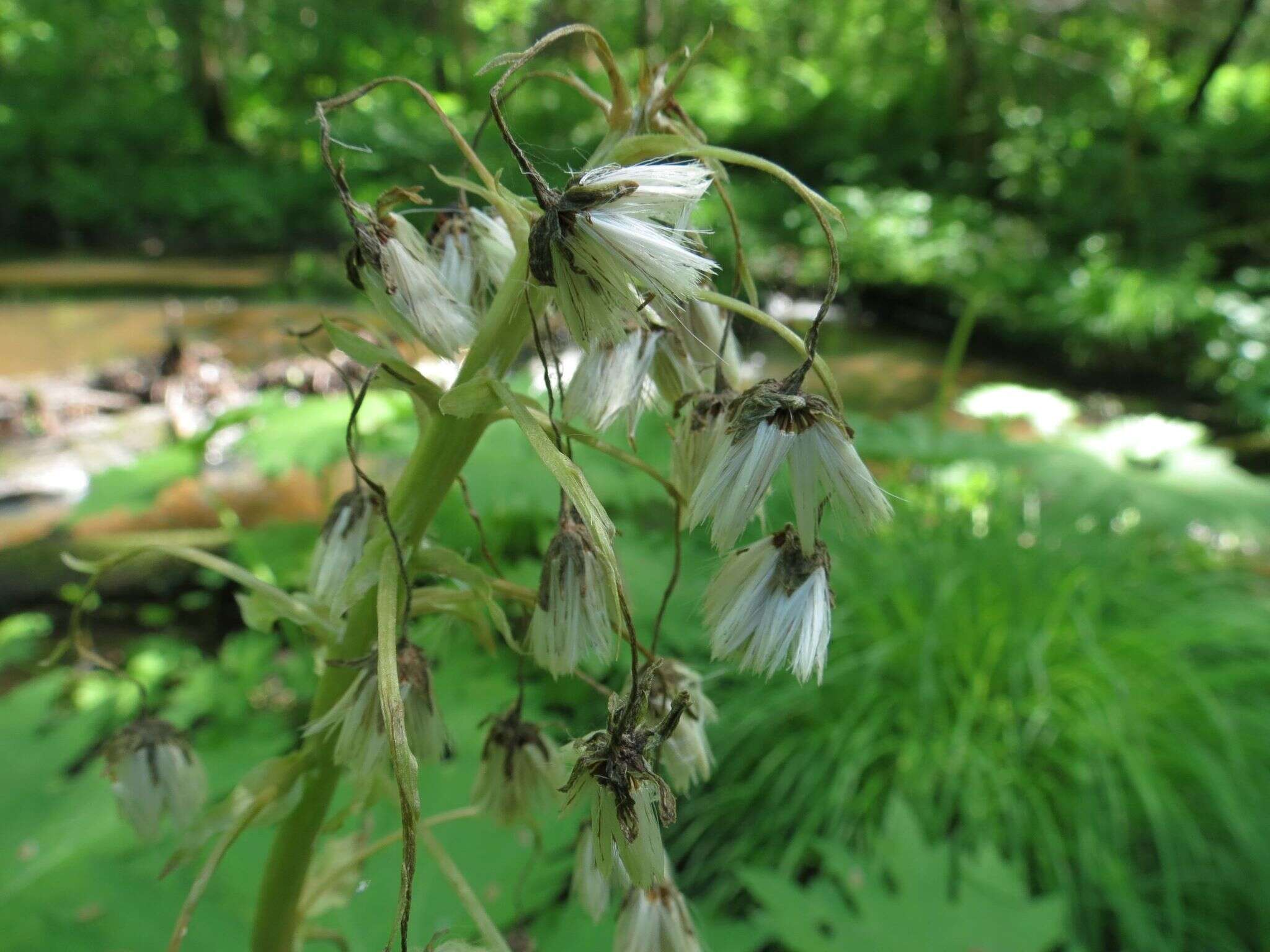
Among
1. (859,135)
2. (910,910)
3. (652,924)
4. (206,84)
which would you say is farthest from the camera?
(206,84)

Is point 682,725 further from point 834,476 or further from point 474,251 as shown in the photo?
point 474,251

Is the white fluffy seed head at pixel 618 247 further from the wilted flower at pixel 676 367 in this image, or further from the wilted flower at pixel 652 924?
the wilted flower at pixel 652 924

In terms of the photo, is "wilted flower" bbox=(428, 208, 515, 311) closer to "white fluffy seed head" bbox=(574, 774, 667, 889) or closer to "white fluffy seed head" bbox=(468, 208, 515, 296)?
"white fluffy seed head" bbox=(468, 208, 515, 296)

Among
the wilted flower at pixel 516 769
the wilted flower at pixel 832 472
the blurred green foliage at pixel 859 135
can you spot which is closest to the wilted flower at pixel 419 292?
the wilted flower at pixel 832 472

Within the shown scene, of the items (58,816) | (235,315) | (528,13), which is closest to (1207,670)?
(58,816)

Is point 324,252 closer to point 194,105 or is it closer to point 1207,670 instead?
point 194,105

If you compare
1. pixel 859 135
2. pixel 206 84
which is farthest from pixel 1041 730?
pixel 206 84

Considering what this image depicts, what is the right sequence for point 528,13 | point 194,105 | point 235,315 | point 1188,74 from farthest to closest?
1. point 528,13
2. point 194,105
3. point 1188,74
4. point 235,315
